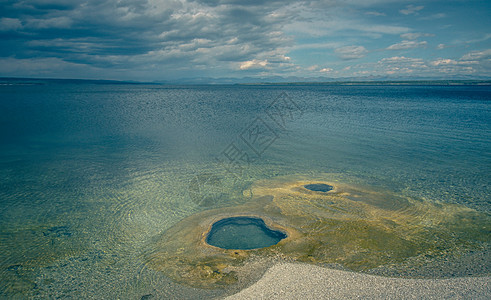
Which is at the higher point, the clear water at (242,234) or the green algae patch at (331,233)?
the green algae patch at (331,233)

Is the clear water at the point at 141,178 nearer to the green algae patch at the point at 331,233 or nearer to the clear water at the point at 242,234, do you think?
the green algae patch at the point at 331,233

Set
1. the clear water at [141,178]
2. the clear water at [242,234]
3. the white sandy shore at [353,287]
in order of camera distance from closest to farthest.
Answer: the white sandy shore at [353,287] → the clear water at [141,178] → the clear water at [242,234]

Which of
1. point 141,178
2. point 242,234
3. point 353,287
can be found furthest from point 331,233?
point 141,178

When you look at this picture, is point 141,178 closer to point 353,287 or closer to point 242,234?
point 242,234

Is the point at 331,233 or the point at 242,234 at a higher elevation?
Answer: the point at 331,233

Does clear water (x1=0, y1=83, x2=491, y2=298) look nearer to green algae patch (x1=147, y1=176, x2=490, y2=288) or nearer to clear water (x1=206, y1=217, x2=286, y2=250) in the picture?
green algae patch (x1=147, y1=176, x2=490, y2=288)

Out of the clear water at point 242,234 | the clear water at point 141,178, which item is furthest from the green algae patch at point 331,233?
the clear water at point 141,178

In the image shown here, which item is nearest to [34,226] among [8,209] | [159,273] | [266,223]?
[8,209]
